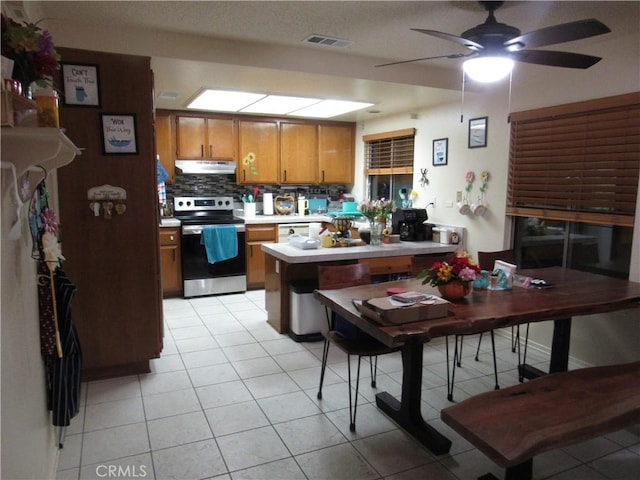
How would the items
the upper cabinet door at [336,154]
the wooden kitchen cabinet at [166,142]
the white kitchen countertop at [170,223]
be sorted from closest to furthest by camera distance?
the white kitchen countertop at [170,223]
the wooden kitchen cabinet at [166,142]
the upper cabinet door at [336,154]

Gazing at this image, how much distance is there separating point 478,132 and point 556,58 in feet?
5.91

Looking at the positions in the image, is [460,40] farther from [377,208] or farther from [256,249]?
[256,249]

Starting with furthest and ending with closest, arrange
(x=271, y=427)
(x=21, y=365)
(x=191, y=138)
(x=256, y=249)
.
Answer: (x=256, y=249) < (x=191, y=138) < (x=271, y=427) < (x=21, y=365)

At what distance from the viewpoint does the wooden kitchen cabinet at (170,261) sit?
5.15 meters

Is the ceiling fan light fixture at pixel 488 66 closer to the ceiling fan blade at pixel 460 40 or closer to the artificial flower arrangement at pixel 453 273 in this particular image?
the ceiling fan blade at pixel 460 40

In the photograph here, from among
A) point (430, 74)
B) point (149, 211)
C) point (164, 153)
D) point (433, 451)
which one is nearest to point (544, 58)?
point (430, 74)

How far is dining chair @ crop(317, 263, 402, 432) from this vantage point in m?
2.56

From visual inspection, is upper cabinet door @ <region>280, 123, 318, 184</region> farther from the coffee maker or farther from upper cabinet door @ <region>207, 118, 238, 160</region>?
the coffee maker

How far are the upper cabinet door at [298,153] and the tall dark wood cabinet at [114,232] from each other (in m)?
3.07

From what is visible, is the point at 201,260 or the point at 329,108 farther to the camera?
the point at 201,260

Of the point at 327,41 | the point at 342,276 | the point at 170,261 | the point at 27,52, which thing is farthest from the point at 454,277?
the point at 170,261

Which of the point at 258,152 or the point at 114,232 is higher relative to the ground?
the point at 258,152

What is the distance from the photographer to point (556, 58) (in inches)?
96.4

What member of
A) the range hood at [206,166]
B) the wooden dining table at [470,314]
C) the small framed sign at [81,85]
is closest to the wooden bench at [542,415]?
the wooden dining table at [470,314]
